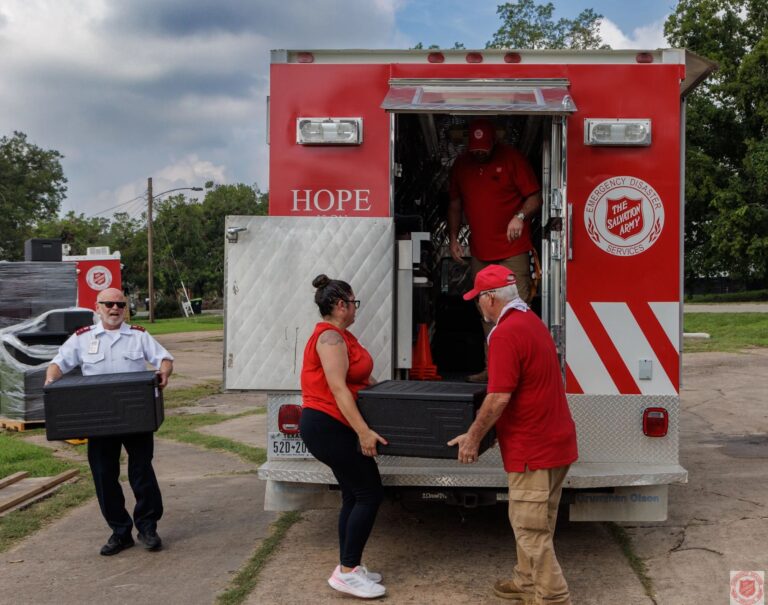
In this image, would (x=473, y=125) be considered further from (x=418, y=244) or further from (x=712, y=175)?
(x=712, y=175)

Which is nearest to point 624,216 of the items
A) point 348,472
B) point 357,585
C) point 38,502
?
point 348,472

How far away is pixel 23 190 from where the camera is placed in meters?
59.7

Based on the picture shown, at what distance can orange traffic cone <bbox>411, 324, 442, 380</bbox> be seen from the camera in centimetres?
574

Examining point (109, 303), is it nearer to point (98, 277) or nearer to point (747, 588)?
point (747, 588)

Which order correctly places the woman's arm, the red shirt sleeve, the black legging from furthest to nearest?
the black legging
the woman's arm
the red shirt sleeve

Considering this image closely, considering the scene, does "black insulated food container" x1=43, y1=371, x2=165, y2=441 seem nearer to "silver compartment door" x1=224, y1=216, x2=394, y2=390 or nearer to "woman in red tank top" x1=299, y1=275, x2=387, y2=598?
"silver compartment door" x1=224, y1=216, x2=394, y2=390

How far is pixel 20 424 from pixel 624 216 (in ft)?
27.4

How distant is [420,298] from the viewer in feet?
20.4

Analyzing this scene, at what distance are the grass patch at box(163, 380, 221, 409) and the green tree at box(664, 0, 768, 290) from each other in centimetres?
2469

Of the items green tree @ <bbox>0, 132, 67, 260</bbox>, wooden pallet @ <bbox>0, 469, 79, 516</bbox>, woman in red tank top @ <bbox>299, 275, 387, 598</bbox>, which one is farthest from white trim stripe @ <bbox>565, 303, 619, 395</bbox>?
green tree @ <bbox>0, 132, 67, 260</bbox>

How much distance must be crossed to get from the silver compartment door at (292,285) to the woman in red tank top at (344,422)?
0.31 meters

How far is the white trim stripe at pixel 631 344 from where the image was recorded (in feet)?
16.1

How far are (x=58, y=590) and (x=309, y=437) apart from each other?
1762mm

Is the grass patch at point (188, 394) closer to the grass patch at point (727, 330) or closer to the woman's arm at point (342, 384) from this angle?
the woman's arm at point (342, 384)
